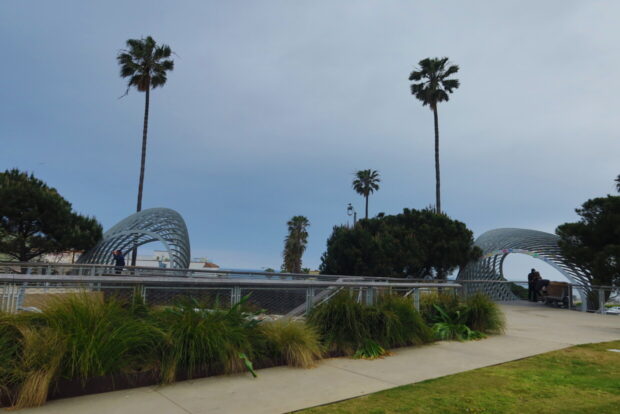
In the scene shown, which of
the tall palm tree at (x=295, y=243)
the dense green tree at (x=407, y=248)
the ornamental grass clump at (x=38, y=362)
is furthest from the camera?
the tall palm tree at (x=295, y=243)

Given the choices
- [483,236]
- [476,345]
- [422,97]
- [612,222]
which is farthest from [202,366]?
[422,97]

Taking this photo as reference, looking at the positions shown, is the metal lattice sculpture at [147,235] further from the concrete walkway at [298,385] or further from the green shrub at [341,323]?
the concrete walkway at [298,385]

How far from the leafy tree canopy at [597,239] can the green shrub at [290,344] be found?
2103 centimetres

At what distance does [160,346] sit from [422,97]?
1437 inches

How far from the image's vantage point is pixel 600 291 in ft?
56.6

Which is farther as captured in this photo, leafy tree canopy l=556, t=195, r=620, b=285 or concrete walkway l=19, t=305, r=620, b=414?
leafy tree canopy l=556, t=195, r=620, b=285

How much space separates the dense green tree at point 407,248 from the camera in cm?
2888

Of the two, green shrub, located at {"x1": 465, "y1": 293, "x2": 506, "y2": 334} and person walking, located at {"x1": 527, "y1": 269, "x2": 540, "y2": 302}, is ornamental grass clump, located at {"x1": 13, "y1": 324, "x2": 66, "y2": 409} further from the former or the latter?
person walking, located at {"x1": 527, "y1": 269, "x2": 540, "y2": 302}

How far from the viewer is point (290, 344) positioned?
241 inches

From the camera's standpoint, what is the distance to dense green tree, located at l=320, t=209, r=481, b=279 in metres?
28.9

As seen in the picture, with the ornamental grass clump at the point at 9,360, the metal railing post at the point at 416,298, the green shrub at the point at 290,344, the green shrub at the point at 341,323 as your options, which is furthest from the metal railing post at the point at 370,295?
the ornamental grass clump at the point at 9,360

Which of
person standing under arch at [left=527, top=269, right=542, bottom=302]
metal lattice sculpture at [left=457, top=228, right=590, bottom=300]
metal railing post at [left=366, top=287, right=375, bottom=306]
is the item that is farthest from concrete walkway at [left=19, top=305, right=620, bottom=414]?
metal lattice sculpture at [left=457, top=228, right=590, bottom=300]

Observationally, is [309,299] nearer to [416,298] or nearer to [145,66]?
[416,298]

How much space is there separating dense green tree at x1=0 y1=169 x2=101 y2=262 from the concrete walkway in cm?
2753
